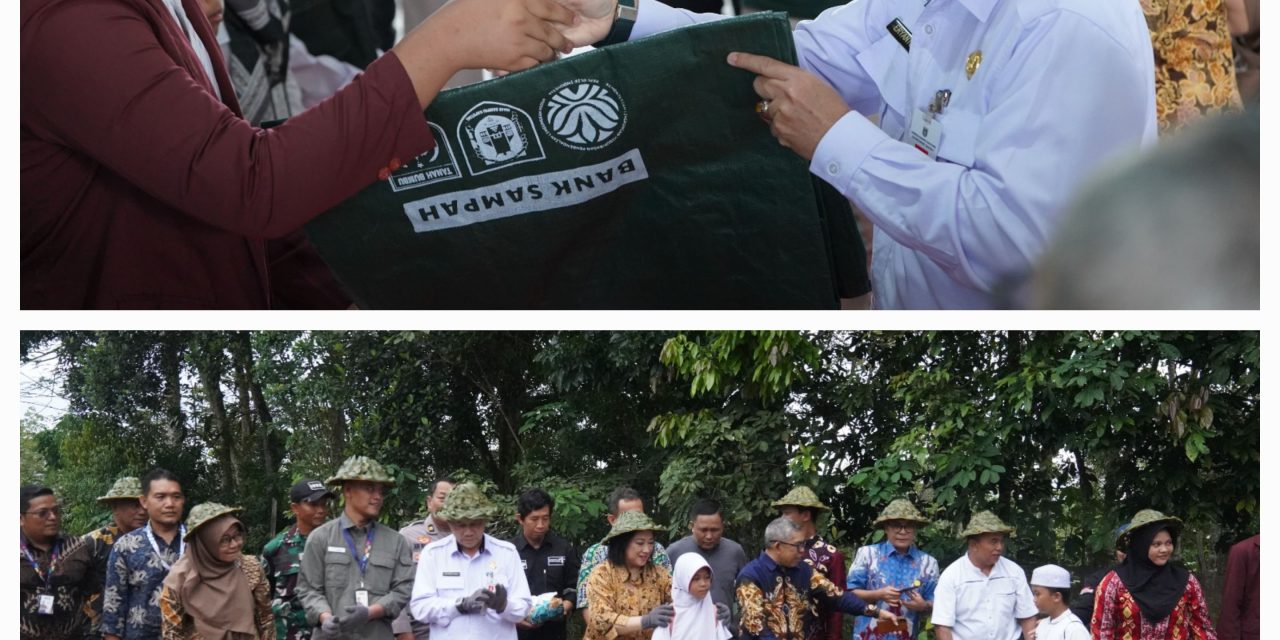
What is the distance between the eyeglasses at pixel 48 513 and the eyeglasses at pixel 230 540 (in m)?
0.42

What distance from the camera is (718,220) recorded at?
2.38 metres

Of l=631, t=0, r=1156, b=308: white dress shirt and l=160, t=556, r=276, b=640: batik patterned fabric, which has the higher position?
l=631, t=0, r=1156, b=308: white dress shirt

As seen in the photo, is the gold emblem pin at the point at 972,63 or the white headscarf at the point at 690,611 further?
the white headscarf at the point at 690,611

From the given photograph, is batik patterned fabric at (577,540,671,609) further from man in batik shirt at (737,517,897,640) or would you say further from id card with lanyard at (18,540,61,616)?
id card with lanyard at (18,540,61,616)

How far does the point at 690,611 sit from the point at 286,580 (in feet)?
3.90

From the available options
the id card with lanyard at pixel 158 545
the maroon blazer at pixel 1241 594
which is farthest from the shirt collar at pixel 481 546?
the maroon blazer at pixel 1241 594

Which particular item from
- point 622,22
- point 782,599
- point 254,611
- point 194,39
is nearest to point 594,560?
point 782,599

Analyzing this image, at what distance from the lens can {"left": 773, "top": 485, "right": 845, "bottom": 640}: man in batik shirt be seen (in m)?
3.85

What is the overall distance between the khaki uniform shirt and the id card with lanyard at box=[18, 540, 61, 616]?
2.15ft

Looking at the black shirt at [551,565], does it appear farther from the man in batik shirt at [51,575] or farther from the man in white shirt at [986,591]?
the man in batik shirt at [51,575]

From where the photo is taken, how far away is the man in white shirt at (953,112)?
2088mm

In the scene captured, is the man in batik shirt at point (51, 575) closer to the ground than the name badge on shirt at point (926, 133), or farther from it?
closer to the ground

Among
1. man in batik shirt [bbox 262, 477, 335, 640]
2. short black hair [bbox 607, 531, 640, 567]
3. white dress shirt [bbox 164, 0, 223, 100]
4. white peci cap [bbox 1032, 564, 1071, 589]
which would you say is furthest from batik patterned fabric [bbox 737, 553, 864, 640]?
white dress shirt [bbox 164, 0, 223, 100]

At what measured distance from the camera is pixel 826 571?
399 centimetres
